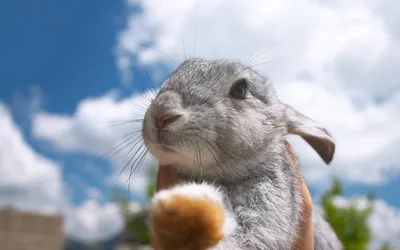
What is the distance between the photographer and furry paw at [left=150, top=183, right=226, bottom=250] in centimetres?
200

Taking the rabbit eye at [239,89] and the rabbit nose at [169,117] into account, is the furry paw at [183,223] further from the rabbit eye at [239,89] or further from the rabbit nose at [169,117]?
the rabbit eye at [239,89]

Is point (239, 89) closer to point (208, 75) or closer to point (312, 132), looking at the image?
point (208, 75)

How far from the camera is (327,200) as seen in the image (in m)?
24.2

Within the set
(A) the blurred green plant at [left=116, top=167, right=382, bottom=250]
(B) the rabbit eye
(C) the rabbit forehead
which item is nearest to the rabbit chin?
(C) the rabbit forehead

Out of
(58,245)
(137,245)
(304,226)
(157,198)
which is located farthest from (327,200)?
(157,198)

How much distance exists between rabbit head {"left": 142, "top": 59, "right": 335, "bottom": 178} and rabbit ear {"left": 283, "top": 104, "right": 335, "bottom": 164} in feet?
0.48

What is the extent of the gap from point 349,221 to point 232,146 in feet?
72.8

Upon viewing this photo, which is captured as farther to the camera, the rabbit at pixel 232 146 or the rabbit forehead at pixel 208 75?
the rabbit forehead at pixel 208 75

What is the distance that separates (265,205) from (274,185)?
0.83 ft

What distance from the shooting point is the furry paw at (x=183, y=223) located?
2.00m

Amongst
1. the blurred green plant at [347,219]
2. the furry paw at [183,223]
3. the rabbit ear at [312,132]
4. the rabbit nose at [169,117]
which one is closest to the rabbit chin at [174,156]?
the rabbit nose at [169,117]

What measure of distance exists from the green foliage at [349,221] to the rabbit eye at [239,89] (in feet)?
65.8

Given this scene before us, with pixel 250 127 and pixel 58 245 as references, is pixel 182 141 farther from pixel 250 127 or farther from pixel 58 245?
pixel 58 245

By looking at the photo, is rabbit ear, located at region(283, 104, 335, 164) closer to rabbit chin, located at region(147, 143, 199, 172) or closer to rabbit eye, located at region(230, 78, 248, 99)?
rabbit eye, located at region(230, 78, 248, 99)
